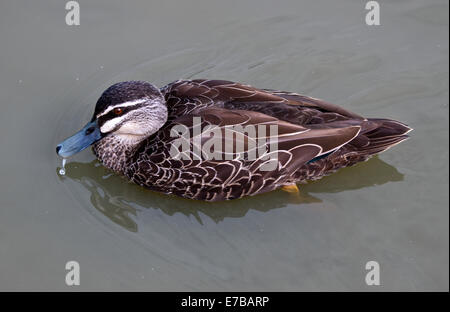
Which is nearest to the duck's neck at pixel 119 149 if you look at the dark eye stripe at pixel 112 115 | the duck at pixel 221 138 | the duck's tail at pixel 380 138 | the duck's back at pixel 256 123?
the duck at pixel 221 138

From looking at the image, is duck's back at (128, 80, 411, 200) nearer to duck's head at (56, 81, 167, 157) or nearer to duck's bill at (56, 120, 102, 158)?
duck's head at (56, 81, 167, 157)

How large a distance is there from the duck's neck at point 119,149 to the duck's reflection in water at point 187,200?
22cm

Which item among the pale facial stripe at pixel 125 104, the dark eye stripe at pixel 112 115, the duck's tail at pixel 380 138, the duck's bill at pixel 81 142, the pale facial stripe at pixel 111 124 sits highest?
the pale facial stripe at pixel 125 104

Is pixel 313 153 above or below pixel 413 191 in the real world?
above

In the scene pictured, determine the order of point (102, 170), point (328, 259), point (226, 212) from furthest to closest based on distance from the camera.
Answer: point (102, 170), point (226, 212), point (328, 259)

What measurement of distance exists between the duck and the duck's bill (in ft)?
0.04

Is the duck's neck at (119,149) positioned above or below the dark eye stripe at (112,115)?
below

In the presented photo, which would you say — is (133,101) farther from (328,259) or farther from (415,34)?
(415,34)

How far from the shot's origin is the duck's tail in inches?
283

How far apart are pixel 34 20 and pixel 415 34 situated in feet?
18.8

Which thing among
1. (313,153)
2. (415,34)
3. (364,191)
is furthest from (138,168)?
(415,34)

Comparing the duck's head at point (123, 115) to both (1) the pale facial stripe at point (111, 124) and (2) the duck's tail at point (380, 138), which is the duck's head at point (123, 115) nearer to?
(1) the pale facial stripe at point (111, 124)

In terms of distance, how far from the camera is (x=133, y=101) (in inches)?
276

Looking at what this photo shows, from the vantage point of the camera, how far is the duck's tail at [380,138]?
7184 mm
